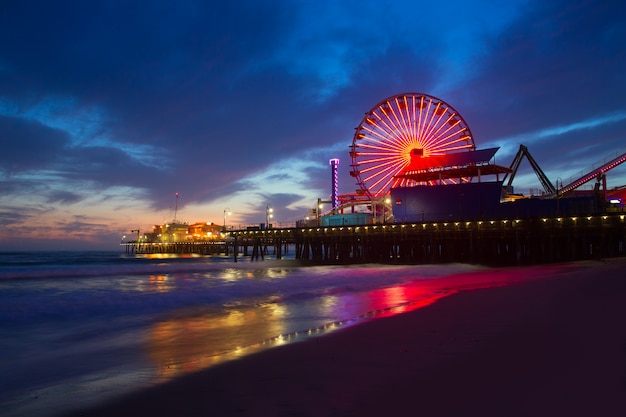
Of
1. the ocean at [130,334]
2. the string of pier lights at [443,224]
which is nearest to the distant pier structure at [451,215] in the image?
the string of pier lights at [443,224]

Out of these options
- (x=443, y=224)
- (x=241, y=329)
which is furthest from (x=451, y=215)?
(x=241, y=329)

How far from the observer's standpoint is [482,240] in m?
38.9

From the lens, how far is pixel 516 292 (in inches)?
541

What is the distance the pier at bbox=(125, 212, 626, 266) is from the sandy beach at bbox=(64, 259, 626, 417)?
30.1 metres

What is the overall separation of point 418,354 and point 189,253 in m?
106

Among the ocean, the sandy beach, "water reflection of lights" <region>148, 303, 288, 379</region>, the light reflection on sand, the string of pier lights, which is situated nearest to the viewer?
the sandy beach

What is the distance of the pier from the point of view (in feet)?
113

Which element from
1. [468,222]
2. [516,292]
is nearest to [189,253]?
[468,222]

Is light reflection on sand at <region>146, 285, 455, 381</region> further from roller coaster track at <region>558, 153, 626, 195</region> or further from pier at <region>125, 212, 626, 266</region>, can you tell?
roller coaster track at <region>558, 153, 626, 195</region>

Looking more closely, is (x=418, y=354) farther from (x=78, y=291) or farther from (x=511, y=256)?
(x=511, y=256)

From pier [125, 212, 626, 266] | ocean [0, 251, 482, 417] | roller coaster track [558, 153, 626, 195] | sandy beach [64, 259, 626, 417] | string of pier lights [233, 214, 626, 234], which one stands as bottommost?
ocean [0, 251, 482, 417]

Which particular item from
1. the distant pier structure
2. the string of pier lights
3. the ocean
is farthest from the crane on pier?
the ocean

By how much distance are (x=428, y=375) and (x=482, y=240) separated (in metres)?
36.6

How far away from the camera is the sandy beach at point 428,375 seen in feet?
14.0
